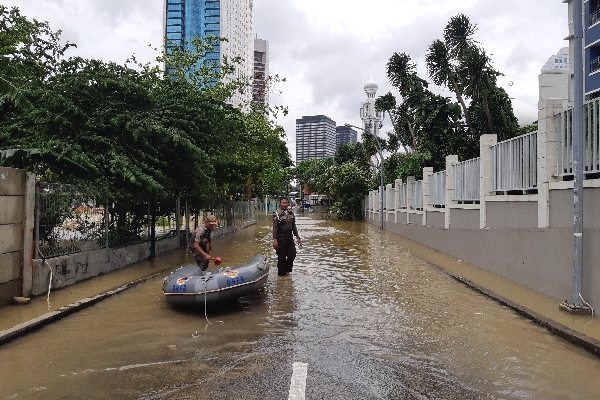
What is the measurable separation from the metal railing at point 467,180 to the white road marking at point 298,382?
1088 cm

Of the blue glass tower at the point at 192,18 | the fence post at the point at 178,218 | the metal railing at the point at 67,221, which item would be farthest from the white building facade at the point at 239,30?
the metal railing at the point at 67,221

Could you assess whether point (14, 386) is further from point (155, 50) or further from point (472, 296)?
point (155, 50)

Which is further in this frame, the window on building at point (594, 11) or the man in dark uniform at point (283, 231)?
the window on building at point (594, 11)

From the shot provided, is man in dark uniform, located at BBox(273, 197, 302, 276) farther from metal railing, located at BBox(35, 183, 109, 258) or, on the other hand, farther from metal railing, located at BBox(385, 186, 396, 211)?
metal railing, located at BBox(385, 186, 396, 211)

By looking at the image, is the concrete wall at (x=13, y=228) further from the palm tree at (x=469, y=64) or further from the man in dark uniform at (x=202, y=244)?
the palm tree at (x=469, y=64)

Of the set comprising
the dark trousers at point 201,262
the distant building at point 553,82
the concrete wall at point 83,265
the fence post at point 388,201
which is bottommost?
the concrete wall at point 83,265

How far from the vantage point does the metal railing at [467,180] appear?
1564 cm

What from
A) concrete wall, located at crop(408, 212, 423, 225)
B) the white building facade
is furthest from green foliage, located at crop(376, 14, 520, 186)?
the white building facade

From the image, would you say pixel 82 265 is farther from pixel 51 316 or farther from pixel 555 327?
pixel 555 327

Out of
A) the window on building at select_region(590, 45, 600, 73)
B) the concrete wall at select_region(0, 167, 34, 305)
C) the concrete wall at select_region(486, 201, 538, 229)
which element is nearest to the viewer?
the concrete wall at select_region(0, 167, 34, 305)

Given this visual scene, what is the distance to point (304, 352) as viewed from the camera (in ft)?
21.7

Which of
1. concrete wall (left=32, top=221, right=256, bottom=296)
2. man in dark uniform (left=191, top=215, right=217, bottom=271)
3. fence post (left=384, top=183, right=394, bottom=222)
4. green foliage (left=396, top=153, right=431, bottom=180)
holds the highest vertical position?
green foliage (left=396, top=153, right=431, bottom=180)

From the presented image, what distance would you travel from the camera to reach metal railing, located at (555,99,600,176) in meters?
8.77

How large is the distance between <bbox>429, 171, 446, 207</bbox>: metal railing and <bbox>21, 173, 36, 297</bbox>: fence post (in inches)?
555
